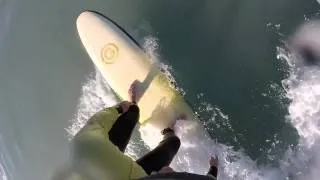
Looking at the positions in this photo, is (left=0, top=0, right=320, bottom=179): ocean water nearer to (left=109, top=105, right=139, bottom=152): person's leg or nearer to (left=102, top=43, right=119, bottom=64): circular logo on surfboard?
(left=102, top=43, right=119, bottom=64): circular logo on surfboard

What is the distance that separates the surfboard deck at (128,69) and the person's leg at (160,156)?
0.33 metres

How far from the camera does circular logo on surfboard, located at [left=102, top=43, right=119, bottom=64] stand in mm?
3461

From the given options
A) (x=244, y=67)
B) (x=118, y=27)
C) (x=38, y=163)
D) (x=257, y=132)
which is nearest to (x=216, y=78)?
(x=244, y=67)

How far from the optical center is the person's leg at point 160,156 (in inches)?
105

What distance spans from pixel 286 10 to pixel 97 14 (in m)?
1.15

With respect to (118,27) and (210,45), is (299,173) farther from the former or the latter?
(118,27)

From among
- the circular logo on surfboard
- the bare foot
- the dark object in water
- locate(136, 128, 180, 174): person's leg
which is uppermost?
the dark object in water

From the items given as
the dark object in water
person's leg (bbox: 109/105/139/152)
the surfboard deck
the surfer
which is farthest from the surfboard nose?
person's leg (bbox: 109/105/139/152)

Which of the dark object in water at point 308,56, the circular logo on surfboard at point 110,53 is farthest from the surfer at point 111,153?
the dark object in water at point 308,56

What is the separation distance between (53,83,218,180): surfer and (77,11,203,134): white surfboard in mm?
324

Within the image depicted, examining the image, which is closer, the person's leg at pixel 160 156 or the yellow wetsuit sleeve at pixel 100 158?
the yellow wetsuit sleeve at pixel 100 158

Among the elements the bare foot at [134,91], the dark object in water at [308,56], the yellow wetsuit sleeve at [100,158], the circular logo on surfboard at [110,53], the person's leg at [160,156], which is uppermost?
the dark object in water at [308,56]

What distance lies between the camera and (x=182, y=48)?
348cm

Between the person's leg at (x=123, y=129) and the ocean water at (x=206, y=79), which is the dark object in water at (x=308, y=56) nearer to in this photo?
the ocean water at (x=206, y=79)
